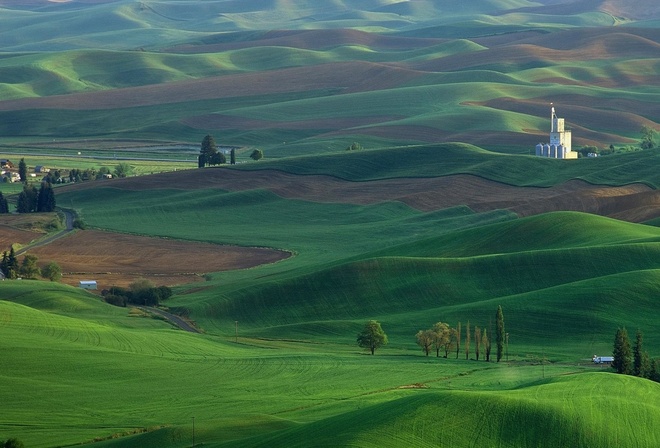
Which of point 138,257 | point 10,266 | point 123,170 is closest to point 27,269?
point 10,266

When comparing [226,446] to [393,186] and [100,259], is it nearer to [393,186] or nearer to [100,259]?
[100,259]

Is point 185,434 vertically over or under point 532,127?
under

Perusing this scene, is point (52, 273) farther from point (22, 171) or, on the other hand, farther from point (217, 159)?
point (217, 159)

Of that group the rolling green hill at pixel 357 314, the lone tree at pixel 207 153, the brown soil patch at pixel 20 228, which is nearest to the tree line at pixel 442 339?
the rolling green hill at pixel 357 314

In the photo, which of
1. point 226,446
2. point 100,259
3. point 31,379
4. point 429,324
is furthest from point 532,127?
point 226,446

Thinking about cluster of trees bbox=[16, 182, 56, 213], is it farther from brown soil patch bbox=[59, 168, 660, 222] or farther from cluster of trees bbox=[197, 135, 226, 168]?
cluster of trees bbox=[197, 135, 226, 168]

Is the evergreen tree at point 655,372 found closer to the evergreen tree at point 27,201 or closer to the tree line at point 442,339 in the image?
the tree line at point 442,339
